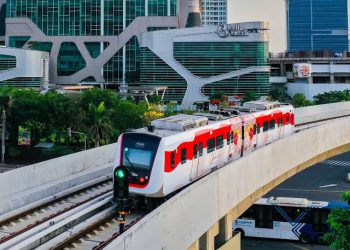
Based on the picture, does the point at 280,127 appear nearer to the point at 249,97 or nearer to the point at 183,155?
the point at 183,155

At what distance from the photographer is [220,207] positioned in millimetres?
17859

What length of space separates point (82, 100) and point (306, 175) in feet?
87.5

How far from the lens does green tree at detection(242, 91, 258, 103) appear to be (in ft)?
313

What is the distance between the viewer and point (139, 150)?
683 inches

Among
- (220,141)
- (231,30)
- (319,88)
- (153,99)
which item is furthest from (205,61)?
(220,141)

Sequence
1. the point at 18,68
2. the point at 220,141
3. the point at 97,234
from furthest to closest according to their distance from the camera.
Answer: the point at 18,68, the point at 220,141, the point at 97,234

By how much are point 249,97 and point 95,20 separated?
40122 millimetres

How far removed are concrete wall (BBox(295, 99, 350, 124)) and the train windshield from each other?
105ft

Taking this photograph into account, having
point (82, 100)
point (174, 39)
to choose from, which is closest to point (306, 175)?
point (82, 100)

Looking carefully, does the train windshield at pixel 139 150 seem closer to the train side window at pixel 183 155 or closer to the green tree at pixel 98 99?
the train side window at pixel 183 155

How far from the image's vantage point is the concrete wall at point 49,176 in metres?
18.8

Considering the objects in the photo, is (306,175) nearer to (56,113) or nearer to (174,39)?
(56,113)

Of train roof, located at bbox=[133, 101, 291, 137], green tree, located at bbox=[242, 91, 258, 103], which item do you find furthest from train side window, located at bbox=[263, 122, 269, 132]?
green tree, located at bbox=[242, 91, 258, 103]

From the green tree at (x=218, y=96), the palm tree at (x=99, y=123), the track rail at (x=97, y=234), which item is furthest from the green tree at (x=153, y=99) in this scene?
the track rail at (x=97, y=234)
